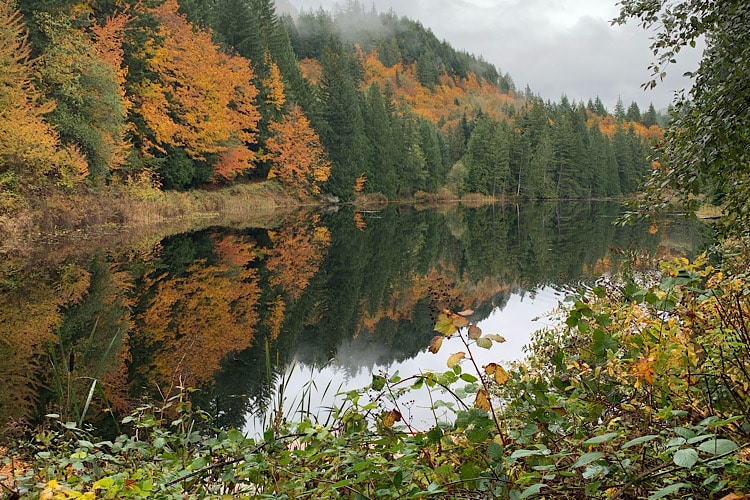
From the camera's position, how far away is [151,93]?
2669 centimetres

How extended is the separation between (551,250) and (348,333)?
37.6 feet

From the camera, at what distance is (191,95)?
29.6 m

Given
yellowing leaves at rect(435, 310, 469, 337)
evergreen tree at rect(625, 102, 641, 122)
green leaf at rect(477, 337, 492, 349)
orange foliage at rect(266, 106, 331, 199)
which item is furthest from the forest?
evergreen tree at rect(625, 102, 641, 122)

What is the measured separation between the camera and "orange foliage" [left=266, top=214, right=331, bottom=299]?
13.0 m

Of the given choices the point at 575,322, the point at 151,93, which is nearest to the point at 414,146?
the point at 151,93

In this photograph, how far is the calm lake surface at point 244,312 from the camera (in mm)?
6051

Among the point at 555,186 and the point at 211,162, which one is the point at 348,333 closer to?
the point at 211,162

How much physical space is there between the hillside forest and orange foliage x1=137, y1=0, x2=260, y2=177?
88 millimetres

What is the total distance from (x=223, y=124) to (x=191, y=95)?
225 cm

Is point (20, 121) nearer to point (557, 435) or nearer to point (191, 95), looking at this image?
point (191, 95)

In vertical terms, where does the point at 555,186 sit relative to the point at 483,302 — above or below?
above

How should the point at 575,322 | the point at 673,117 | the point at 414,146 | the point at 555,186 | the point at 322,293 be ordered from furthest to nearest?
the point at 555,186 < the point at 414,146 < the point at 322,293 < the point at 673,117 < the point at 575,322

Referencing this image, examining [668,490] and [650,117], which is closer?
[668,490]

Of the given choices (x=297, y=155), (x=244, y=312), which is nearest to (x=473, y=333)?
(x=244, y=312)
